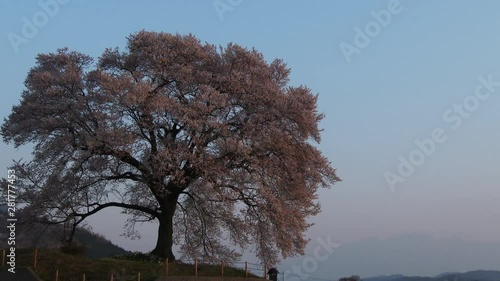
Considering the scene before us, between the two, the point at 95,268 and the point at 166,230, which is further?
the point at 166,230

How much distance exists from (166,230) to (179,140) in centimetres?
621

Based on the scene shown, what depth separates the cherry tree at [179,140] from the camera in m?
43.6

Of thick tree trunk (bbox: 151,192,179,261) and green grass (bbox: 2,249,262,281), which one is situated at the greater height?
thick tree trunk (bbox: 151,192,179,261)

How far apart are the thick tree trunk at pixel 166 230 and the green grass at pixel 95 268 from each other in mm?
3342

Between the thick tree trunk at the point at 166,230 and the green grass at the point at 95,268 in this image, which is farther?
the thick tree trunk at the point at 166,230

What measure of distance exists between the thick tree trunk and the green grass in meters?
3.34

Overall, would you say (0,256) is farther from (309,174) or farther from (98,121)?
(309,174)

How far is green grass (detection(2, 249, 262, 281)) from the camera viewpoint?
37594 mm

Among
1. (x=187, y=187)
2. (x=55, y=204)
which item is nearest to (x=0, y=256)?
(x=55, y=204)

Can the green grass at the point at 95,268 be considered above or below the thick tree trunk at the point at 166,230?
below

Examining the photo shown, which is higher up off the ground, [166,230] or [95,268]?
[166,230]

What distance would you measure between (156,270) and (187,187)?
8.76 meters

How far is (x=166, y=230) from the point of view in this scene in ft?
151

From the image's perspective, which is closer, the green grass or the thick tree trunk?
the green grass
